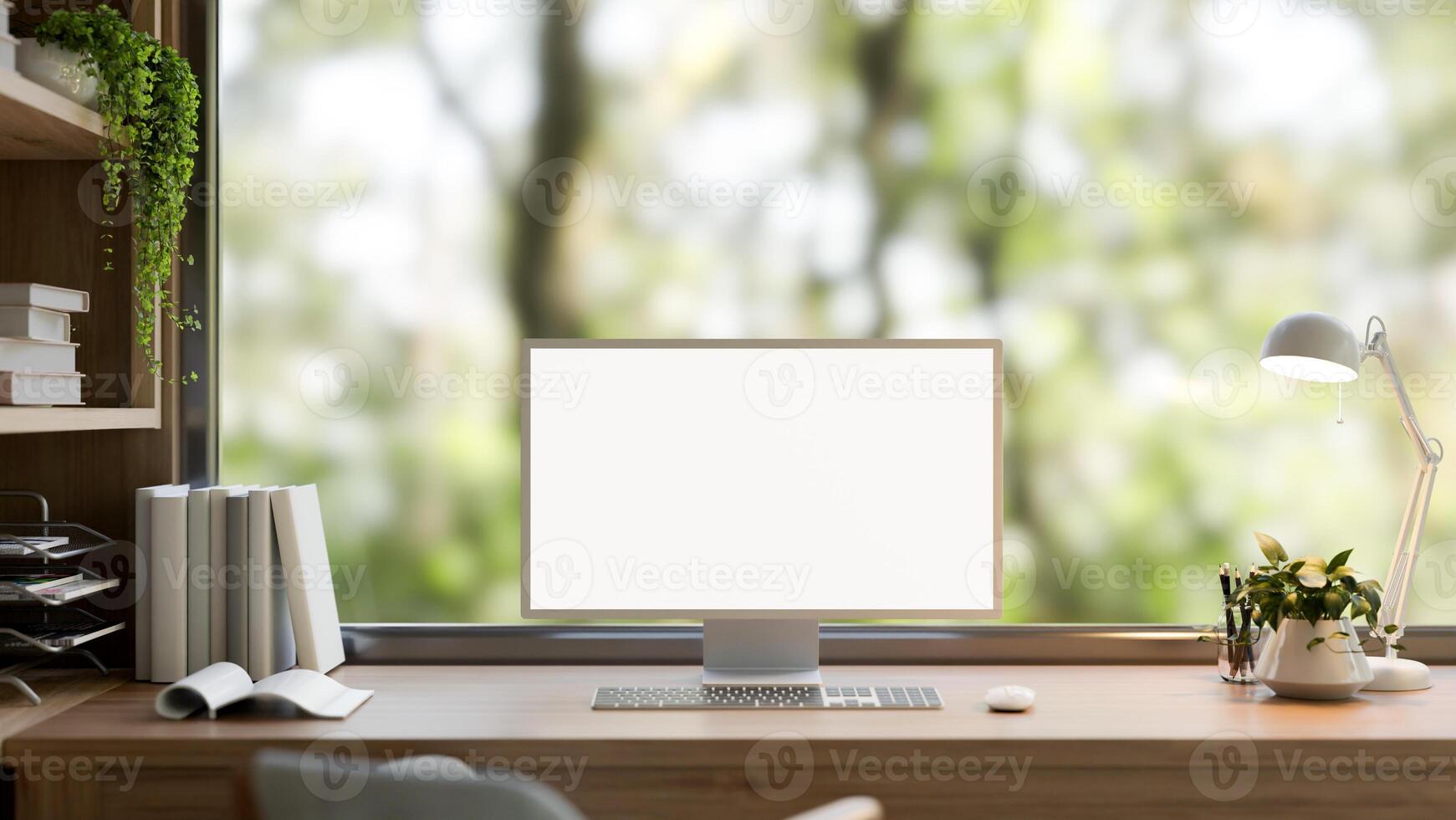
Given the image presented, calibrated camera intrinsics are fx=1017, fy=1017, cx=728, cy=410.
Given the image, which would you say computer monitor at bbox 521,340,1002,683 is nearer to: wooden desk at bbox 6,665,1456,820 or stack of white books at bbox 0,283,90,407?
wooden desk at bbox 6,665,1456,820

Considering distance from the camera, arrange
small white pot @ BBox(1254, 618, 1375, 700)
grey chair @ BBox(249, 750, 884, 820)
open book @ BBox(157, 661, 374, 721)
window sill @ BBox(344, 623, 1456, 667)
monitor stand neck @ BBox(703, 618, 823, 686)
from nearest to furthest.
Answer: grey chair @ BBox(249, 750, 884, 820) → open book @ BBox(157, 661, 374, 721) → small white pot @ BBox(1254, 618, 1375, 700) → monitor stand neck @ BBox(703, 618, 823, 686) → window sill @ BBox(344, 623, 1456, 667)

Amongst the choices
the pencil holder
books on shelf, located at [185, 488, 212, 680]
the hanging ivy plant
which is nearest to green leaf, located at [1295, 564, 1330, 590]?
the pencil holder

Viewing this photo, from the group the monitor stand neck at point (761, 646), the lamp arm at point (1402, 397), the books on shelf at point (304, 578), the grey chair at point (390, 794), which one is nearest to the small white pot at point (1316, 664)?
the lamp arm at point (1402, 397)

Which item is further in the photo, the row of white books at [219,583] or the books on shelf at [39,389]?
the row of white books at [219,583]

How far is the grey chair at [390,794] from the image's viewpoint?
94 centimetres

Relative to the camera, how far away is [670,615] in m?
1.63

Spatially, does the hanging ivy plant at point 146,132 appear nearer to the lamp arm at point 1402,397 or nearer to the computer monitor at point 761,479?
the computer monitor at point 761,479

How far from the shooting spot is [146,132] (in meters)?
1.66

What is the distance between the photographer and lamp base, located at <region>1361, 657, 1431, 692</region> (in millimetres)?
1632

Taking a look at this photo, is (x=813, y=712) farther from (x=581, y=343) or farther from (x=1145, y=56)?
(x=1145, y=56)

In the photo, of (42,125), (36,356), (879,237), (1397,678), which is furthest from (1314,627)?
(42,125)

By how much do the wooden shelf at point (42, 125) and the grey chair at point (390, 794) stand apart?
105 centimetres

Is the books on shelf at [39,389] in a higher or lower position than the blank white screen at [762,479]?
higher

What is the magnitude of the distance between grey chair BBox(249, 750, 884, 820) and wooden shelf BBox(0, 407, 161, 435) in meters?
0.76
